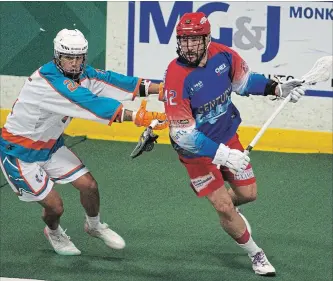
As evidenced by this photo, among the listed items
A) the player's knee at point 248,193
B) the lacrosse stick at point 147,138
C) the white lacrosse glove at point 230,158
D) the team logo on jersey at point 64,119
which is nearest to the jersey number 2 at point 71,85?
the team logo on jersey at point 64,119

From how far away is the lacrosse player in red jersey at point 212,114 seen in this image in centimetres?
637

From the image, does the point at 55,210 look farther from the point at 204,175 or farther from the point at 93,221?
the point at 204,175

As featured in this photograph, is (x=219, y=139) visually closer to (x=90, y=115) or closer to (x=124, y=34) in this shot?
(x=90, y=115)

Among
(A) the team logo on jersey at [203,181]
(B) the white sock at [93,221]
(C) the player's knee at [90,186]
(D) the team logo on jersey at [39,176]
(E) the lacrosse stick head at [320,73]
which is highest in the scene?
(E) the lacrosse stick head at [320,73]

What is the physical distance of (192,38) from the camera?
20.8ft

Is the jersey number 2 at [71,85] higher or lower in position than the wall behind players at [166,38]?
higher

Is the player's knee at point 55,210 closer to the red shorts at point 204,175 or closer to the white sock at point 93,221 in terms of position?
the white sock at point 93,221

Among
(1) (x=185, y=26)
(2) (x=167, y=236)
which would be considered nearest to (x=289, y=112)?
(2) (x=167, y=236)

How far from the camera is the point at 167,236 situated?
748 cm

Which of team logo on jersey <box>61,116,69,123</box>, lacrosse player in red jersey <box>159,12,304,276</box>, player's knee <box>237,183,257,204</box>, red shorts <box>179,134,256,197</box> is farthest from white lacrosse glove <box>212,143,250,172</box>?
team logo on jersey <box>61,116,69,123</box>

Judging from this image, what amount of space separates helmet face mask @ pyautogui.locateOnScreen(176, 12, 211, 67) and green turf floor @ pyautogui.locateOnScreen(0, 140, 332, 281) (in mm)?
1431

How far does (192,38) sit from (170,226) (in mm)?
1829

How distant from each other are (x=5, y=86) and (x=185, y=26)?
3915mm

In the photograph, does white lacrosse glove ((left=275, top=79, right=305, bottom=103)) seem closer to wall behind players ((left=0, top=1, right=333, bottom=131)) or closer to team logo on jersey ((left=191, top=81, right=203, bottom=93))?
team logo on jersey ((left=191, top=81, right=203, bottom=93))
